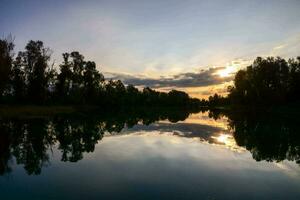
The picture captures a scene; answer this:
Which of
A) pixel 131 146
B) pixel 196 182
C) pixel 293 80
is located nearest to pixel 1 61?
pixel 131 146

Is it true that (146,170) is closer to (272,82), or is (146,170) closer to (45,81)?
(45,81)

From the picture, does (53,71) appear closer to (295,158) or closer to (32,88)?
(32,88)

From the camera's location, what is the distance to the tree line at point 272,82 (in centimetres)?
10938

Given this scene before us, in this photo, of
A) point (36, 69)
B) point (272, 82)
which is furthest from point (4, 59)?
point (272, 82)

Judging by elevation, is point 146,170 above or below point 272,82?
below

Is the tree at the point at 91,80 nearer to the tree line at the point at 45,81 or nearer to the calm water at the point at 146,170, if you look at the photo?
the tree line at the point at 45,81

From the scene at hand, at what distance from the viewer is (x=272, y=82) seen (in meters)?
118

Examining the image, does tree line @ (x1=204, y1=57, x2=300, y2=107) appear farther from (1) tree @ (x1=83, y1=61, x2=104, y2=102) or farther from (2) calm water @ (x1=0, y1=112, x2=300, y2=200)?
(2) calm water @ (x1=0, y1=112, x2=300, y2=200)

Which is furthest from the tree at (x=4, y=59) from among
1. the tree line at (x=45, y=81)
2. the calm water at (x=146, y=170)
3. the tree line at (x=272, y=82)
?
the tree line at (x=272, y=82)

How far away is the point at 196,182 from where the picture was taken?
14.6m

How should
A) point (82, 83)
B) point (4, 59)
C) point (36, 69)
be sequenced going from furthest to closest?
point (82, 83), point (36, 69), point (4, 59)

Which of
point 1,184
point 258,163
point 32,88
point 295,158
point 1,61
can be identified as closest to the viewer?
point 1,184

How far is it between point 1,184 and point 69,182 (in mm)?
2911

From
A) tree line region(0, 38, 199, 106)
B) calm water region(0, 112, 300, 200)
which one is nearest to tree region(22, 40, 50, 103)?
tree line region(0, 38, 199, 106)
